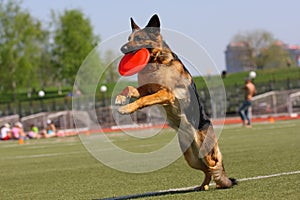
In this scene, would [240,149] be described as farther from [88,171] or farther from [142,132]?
[142,132]

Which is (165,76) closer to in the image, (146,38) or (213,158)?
(146,38)

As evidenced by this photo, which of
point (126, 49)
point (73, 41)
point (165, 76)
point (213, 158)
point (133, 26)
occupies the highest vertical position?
point (73, 41)

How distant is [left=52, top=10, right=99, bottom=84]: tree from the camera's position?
74562 mm

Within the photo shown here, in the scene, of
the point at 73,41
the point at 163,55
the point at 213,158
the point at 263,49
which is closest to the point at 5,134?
the point at 213,158

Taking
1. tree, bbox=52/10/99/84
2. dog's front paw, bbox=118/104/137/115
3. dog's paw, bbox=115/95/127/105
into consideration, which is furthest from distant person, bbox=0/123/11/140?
tree, bbox=52/10/99/84

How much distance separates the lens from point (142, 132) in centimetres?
950

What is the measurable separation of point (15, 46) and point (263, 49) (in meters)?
54.7

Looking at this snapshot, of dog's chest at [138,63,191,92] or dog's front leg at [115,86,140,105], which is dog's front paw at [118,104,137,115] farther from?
dog's chest at [138,63,191,92]

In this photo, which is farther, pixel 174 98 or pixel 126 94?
pixel 174 98

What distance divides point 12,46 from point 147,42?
70.6 meters

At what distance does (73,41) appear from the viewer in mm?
74750

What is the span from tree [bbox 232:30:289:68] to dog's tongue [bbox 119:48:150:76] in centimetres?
11122

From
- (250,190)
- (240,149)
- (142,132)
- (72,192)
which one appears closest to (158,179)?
(142,132)

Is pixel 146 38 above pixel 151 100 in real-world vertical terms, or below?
above
